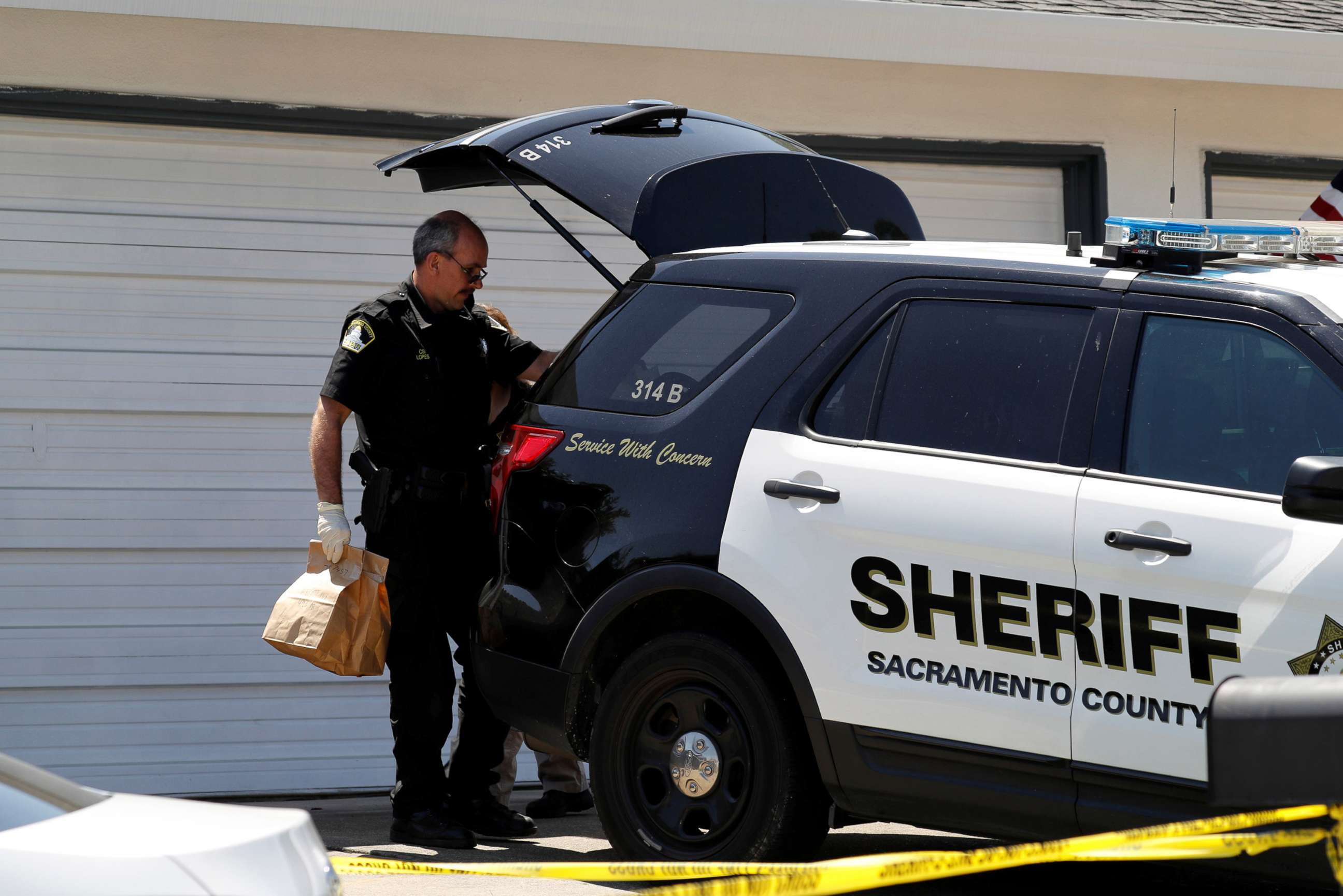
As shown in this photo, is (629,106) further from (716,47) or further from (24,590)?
(24,590)

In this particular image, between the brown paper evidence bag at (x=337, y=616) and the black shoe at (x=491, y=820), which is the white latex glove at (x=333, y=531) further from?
the black shoe at (x=491, y=820)

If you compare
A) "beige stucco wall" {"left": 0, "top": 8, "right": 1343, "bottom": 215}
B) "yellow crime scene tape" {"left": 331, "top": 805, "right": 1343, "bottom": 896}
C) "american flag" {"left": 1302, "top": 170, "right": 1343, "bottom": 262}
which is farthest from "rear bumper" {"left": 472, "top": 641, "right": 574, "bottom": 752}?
"american flag" {"left": 1302, "top": 170, "right": 1343, "bottom": 262}

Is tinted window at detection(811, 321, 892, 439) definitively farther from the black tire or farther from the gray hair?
the gray hair

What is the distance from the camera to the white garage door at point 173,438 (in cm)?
695

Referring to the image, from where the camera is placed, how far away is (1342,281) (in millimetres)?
4020

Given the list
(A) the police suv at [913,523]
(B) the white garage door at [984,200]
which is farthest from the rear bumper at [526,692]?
(B) the white garage door at [984,200]

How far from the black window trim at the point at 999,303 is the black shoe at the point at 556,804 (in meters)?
2.43

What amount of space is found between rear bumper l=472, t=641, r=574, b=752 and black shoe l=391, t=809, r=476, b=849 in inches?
27.8

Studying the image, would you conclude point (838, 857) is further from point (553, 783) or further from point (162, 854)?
point (162, 854)

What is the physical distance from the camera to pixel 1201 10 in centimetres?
864

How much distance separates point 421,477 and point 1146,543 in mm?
2612

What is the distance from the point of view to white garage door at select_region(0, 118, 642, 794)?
6.95m

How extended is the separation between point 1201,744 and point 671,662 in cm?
147

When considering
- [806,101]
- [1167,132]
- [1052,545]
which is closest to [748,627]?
[1052,545]
